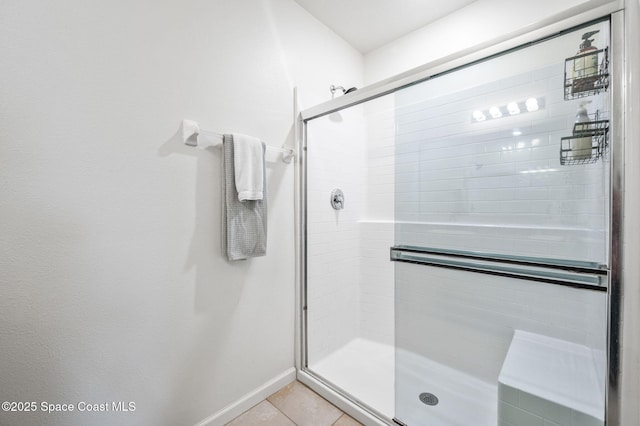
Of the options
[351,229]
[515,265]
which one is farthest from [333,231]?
[515,265]

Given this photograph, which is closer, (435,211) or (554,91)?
(554,91)

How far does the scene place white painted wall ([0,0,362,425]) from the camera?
2.80 feet

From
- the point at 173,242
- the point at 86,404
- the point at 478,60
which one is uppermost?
the point at 478,60

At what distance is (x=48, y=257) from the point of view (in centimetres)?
89

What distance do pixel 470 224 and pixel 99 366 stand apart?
5.43 feet

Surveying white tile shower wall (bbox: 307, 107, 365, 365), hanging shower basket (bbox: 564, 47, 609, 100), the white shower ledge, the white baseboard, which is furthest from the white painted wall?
hanging shower basket (bbox: 564, 47, 609, 100)

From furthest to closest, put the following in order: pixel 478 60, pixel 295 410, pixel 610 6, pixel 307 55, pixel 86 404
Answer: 1. pixel 307 55
2. pixel 295 410
3. pixel 478 60
4. pixel 86 404
5. pixel 610 6

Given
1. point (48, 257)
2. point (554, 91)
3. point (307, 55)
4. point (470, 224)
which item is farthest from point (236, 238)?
point (554, 91)

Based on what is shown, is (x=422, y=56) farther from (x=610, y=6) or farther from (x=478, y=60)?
(x=610, y=6)

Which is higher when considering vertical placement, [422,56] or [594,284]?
[422,56]

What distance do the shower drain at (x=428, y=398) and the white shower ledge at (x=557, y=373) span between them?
384 mm

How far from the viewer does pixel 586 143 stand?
3.24ft

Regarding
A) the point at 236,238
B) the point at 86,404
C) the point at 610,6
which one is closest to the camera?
the point at 610,6

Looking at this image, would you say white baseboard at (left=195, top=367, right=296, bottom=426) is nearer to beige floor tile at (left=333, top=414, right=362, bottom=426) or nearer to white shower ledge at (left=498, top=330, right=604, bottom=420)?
beige floor tile at (left=333, top=414, right=362, bottom=426)
